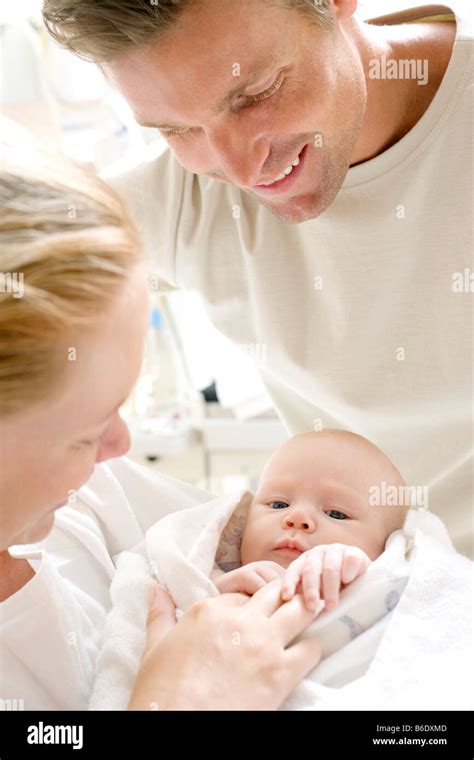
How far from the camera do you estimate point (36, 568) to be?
1.02m

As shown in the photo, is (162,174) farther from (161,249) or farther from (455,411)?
(455,411)

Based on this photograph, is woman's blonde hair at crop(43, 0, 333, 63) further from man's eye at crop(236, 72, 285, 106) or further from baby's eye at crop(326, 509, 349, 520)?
baby's eye at crop(326, 509, 349, 520)

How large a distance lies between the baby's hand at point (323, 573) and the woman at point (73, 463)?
2 cm

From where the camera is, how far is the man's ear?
1.25 metres

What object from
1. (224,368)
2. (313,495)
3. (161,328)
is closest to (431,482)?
(313,495)

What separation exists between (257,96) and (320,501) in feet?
1.81

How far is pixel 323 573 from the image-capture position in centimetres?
107

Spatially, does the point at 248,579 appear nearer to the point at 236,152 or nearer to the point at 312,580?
the point at 312,580

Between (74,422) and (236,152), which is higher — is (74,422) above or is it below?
below

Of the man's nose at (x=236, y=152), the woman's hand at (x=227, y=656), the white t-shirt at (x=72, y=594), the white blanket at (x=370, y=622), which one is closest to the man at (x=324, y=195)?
the man's nose at (x=236, y=152)

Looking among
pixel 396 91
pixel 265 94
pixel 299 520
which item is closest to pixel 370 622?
pixel 299 520

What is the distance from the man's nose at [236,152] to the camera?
1.19 meters

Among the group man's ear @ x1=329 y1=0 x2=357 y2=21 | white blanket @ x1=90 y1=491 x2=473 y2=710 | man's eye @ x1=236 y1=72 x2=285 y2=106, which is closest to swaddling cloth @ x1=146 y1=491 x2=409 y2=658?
white blanket @ x1=90 y1=491 x2=473 y2=710

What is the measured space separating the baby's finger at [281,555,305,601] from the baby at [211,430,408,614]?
36mm
